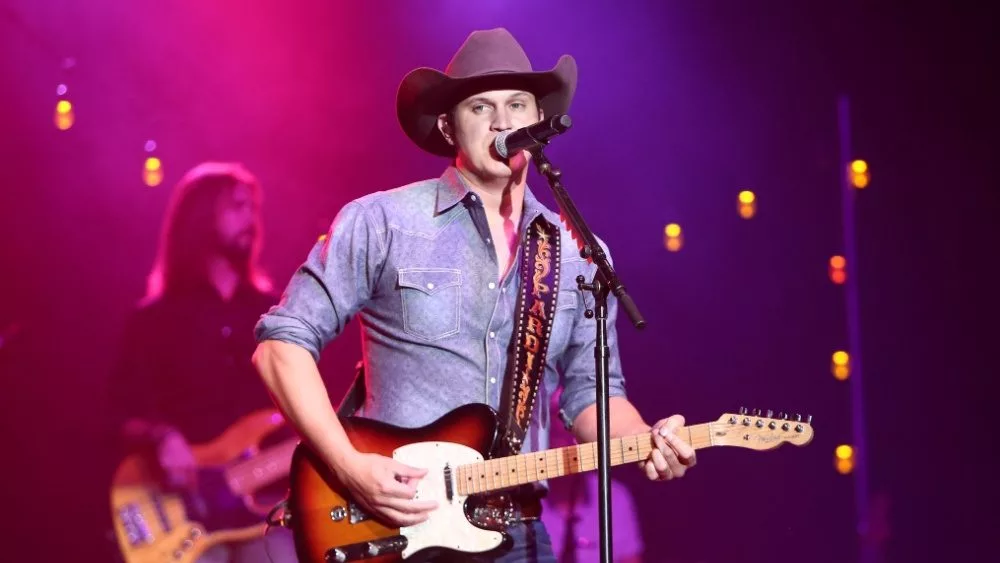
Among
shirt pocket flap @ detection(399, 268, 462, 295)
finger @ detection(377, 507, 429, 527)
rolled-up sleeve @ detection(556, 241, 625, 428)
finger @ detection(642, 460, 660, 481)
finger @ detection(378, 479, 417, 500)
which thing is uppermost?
shirt pocket flap @ detection(399, 268, 462, 295)

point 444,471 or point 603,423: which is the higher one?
point 603,423

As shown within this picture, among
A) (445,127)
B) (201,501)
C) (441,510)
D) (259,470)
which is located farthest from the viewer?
(259,470)

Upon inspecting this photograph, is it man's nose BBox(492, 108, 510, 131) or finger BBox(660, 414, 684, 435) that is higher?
man's nose BBox(492, 108, 510, 131)

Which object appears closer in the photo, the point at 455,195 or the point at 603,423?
the point at 603,423

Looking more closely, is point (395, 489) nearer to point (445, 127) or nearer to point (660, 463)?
point (660, 463)

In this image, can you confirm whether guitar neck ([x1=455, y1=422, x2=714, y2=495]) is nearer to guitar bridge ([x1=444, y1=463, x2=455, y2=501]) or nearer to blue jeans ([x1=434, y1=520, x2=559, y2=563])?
guitar bridge ([x1=444, y1=463, x2=455, y2=501])

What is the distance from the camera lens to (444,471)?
10.1 feet

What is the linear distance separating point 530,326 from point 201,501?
3102 millimetres

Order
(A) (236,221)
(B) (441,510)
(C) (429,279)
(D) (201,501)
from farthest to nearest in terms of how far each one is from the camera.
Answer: (A) (236,221) < (D) (201,501) < (C) (429,279) < (B) (441,510)

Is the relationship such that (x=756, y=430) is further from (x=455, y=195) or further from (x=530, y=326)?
(x=455, y=195)

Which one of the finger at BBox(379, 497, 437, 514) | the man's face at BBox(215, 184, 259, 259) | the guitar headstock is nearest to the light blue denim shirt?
the finger at BBox(379, 497, 437, 514)

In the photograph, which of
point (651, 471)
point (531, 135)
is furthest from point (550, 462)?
point (531, 135)

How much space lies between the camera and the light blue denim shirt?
3309mm

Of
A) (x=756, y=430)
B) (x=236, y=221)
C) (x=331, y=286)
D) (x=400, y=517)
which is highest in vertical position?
(x=236, y=221)
